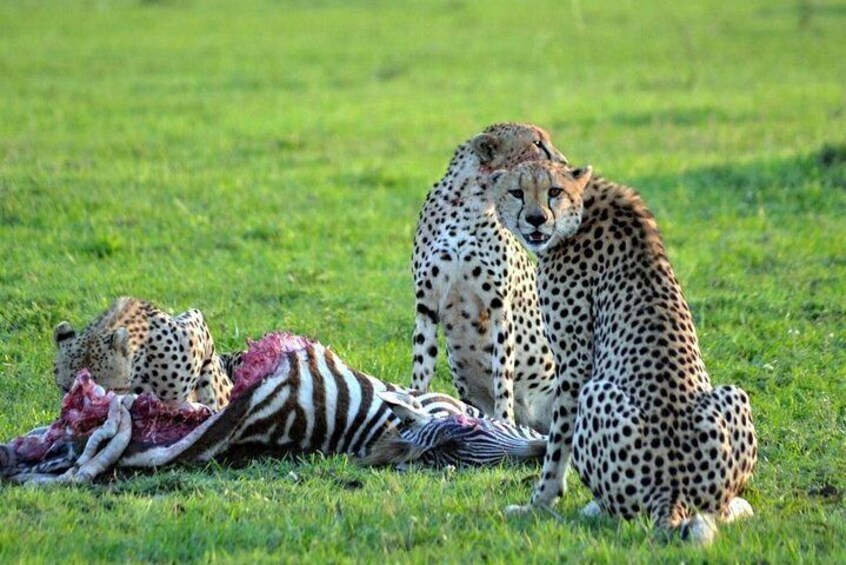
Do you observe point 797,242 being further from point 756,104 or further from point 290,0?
point 290,0

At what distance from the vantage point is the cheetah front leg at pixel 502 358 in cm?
670

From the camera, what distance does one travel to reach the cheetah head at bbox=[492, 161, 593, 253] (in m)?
5.37

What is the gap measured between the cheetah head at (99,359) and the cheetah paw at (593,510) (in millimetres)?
2299

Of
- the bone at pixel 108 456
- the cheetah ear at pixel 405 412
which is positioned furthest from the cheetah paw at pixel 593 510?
the bone at pixel 108 456

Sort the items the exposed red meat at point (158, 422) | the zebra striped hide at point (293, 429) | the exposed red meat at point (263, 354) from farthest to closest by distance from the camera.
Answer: the exposed red meat at point (263, 354), the exposed red meat at point (158, 422), the zebra striped hide at point (293, 429)

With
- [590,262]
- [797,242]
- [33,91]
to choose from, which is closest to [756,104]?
[797,242]

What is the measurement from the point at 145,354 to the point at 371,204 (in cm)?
525

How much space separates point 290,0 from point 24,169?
605 inches

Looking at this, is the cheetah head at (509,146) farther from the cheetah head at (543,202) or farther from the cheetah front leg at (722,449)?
the cheetah front leg at (722,449)

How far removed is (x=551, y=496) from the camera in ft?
17.1

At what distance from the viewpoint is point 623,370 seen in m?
5.02

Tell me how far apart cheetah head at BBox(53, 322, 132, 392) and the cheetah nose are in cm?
201

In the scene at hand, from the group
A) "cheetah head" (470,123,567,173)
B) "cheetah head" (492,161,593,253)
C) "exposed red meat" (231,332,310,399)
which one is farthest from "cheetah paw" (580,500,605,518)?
"cheetah head" (470,123,567,173)

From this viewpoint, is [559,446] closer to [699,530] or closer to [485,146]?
[699,530]
